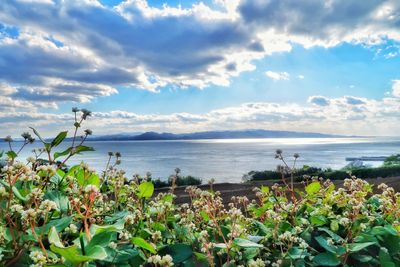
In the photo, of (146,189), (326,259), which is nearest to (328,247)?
(326,259)

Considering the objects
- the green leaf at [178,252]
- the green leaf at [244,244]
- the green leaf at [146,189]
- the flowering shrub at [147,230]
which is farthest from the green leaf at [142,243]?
the green leaf at [146,189]

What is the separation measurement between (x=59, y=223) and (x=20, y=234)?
209 millimetres

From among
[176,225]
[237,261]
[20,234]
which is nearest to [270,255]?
[237,261]

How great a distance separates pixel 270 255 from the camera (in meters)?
2.43

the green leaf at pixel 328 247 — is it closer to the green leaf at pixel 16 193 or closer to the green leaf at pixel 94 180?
the green leaf at pixel 94 180

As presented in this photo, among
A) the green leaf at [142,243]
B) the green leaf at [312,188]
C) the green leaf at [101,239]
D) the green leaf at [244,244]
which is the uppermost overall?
the green leaf at [312,188]

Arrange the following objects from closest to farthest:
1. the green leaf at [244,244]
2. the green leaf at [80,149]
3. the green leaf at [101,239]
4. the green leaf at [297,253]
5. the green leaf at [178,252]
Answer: the green leaf at [101,239]
the green leaf at [244,244]
the green leaf at [178,252]
the green leaf at [297,253]
the green leaf at [80,149]

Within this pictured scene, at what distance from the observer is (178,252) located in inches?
86.4

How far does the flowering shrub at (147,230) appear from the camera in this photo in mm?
1790

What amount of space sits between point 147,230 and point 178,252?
0.79 ft

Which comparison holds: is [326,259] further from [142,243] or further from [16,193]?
[16,193]

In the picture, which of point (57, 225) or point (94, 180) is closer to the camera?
point (57, 225)

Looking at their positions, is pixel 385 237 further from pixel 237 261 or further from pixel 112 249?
pixel 112 249

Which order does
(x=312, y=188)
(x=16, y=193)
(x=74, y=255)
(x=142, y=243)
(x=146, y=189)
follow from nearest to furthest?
(x=74, y=255) < (x=142, y=243) < (x=16, y=193) < (x=146, y=189) < (x=312, y=188)
